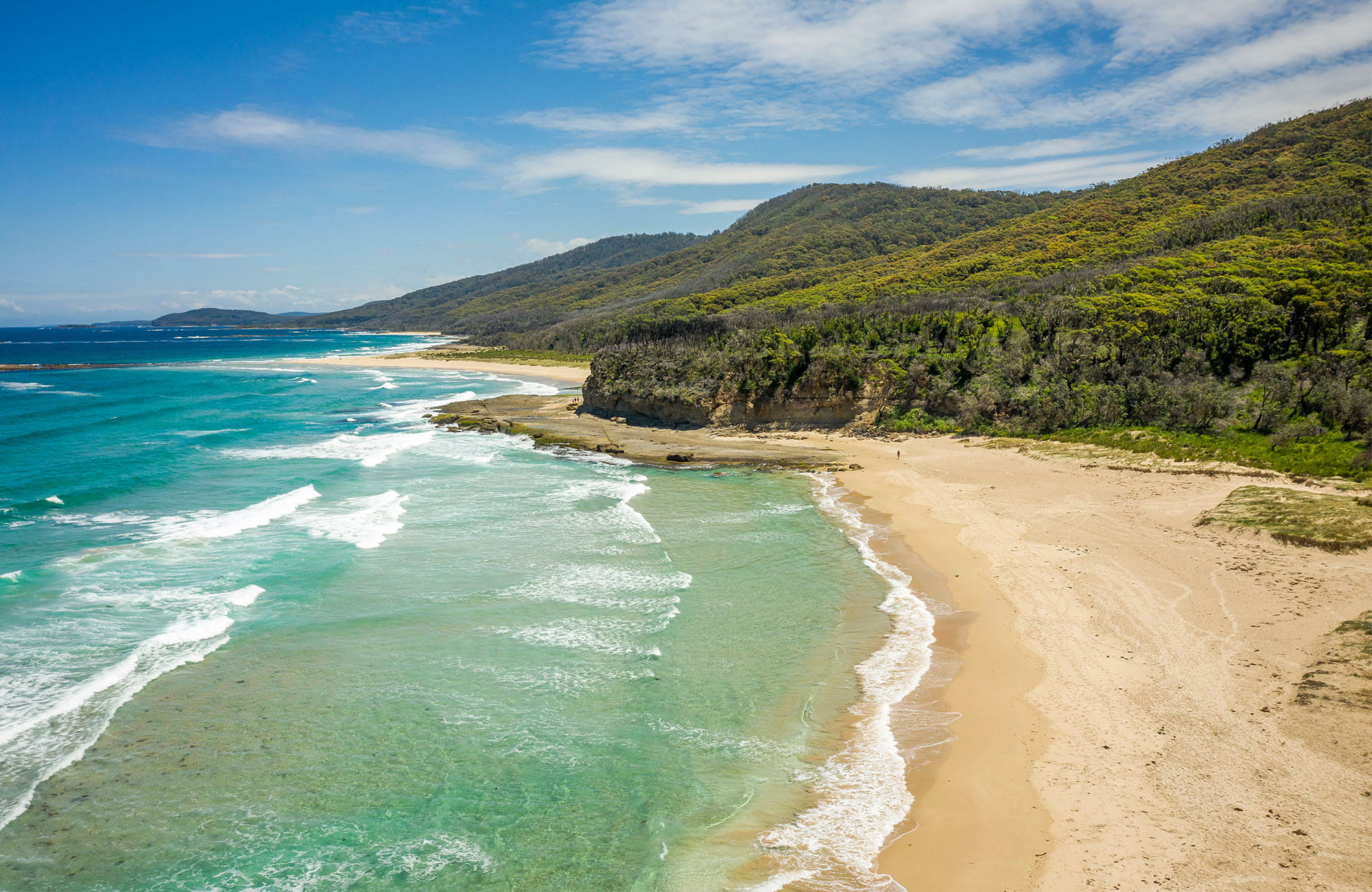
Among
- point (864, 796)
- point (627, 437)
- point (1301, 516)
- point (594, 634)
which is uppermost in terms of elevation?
point (627, 437)

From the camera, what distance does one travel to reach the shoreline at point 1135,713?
21.4 feet

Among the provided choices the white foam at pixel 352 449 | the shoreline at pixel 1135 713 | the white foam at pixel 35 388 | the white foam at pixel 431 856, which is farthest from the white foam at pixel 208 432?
the white foam at pixel 431 856

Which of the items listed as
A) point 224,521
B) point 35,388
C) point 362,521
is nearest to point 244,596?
point 362,521

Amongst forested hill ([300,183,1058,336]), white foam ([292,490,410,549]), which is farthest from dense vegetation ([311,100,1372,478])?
forested hill ([300,183,1058,336])

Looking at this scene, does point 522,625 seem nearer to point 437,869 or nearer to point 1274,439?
point 437,869

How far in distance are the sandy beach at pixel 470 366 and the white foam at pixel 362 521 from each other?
1373 inches

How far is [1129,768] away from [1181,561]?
296 inches

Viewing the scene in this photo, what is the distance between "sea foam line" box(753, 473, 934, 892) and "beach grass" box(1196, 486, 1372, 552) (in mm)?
7965

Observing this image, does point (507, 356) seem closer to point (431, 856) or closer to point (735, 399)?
point (735, 399)

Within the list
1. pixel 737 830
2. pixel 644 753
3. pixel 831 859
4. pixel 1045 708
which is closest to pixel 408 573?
pixel 644 753

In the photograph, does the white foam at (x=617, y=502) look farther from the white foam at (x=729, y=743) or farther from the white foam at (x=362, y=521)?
the white foam at (x=729, y=743)

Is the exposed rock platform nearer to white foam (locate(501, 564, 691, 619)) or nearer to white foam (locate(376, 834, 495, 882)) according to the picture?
white foam (locate(501, 564, 691, 619))

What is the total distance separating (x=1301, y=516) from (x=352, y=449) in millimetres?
31568

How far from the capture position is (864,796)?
25.6 ft
